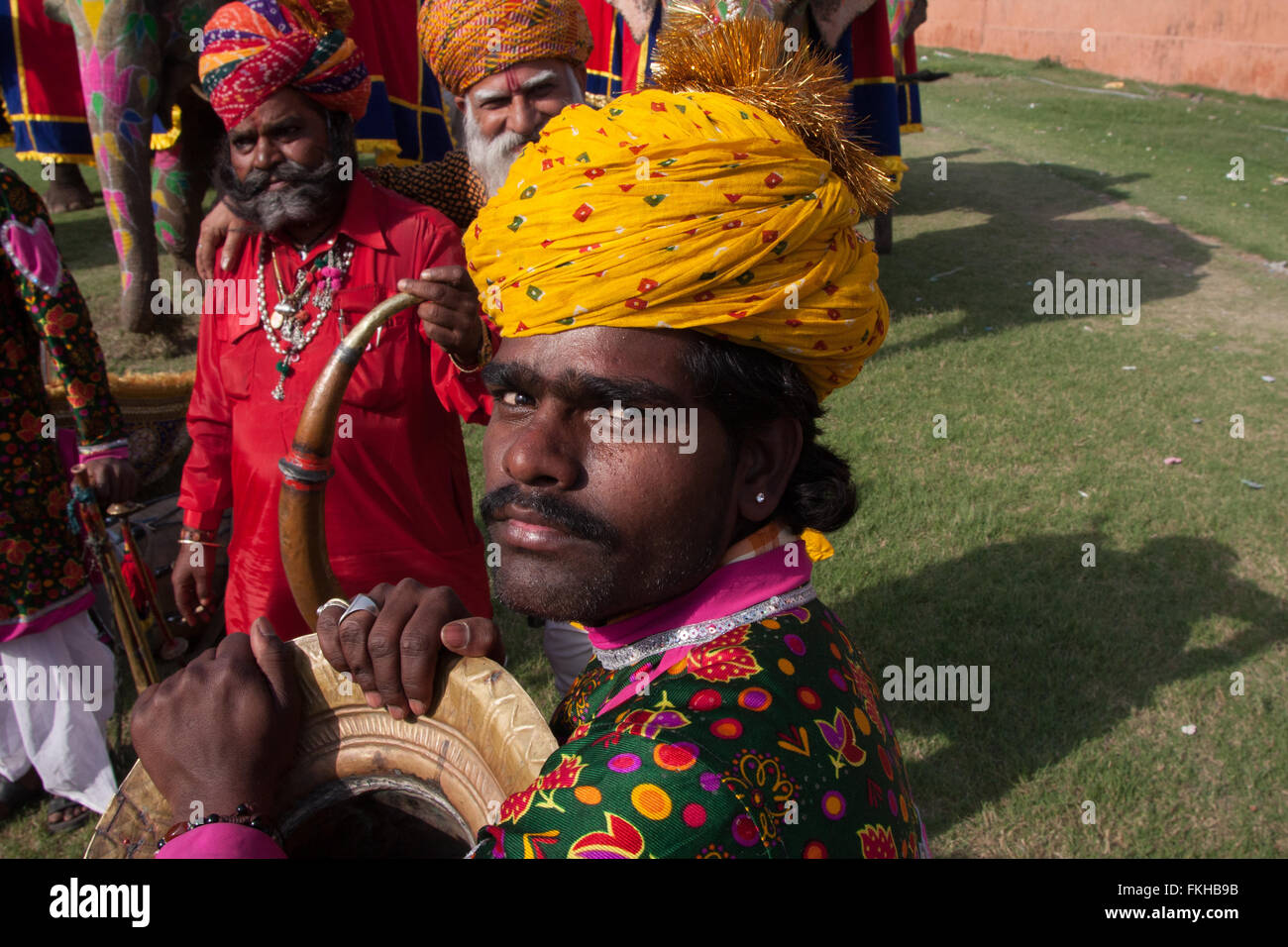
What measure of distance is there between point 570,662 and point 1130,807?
215cm

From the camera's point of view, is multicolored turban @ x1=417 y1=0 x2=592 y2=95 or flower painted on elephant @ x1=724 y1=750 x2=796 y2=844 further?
multicolored turban @ x1=417 y1=0 x2=592 y2=95

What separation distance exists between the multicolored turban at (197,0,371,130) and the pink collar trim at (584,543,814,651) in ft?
7.21

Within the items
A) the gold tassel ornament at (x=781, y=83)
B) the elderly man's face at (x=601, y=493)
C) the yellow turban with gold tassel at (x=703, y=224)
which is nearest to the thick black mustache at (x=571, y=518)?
the elderly man's face at (x=601, y=493)

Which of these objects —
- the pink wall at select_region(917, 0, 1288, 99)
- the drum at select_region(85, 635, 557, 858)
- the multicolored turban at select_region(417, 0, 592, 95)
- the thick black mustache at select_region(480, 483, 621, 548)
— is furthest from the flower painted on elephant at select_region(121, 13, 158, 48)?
the pink wall at select_region(917, 0, 1288, 99)

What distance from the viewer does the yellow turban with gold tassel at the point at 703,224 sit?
4.62 ft

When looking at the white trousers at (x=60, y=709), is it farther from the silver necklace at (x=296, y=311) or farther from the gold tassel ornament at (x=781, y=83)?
the gold tassel ornament at (x=781, y=83)

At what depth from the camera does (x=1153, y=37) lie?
1944cm

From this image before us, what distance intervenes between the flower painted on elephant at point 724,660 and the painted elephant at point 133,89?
6.41 metres

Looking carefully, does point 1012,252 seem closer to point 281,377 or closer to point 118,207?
point 118,207

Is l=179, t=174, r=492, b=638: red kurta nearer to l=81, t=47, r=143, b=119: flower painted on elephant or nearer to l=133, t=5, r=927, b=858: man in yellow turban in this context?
l=133, t=5, r=927, b=858: man in yellow turban

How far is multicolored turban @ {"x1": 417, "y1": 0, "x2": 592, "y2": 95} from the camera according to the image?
314 centimetres

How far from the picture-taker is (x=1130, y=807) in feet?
11.3

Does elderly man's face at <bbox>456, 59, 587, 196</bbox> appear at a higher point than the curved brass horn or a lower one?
higher

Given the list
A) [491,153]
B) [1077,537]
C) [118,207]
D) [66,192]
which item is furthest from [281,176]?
[66,192]
